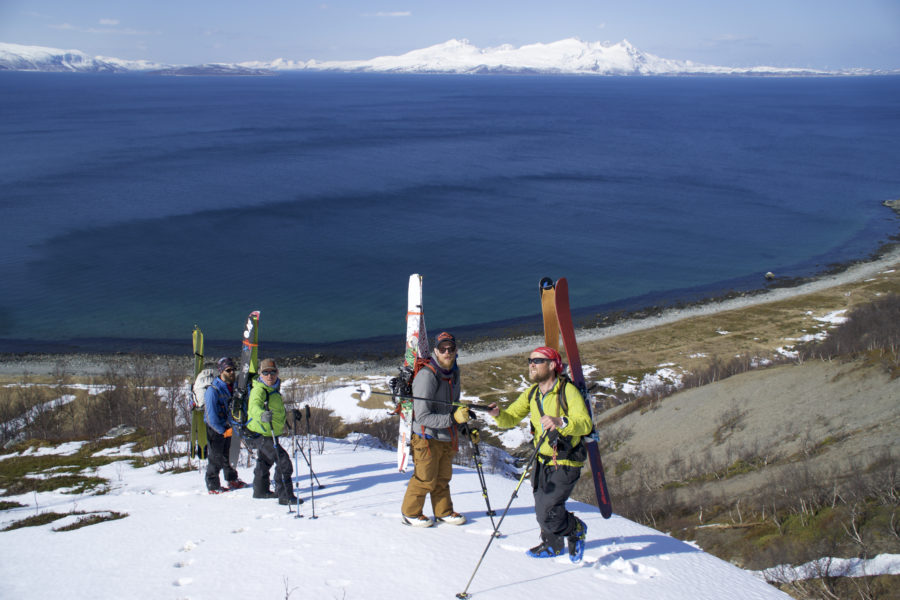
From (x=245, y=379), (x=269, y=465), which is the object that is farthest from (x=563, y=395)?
(x=245, y=379)

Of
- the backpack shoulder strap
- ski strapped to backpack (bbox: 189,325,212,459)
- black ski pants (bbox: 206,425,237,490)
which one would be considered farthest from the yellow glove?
ski strapped to backpack (bbox: 189,325,212,459)

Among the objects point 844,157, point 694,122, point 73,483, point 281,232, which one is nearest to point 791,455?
point 73,483

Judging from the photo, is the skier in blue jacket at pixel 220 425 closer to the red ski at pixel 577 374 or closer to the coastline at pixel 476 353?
the red ski at pixel 577 374

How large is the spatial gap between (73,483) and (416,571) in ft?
28.1

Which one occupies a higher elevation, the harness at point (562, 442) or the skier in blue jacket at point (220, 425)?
the harness at point (562, 442)

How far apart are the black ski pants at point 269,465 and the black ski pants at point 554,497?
13.1ft

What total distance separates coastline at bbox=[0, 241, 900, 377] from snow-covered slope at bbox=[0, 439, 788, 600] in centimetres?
2616

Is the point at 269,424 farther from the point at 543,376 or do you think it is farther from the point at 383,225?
the point at 383,225

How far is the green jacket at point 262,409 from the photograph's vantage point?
880 cm

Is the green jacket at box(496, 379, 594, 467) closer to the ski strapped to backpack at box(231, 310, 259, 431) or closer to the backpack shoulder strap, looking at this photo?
the backpack shoulder strap

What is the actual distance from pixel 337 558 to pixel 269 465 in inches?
117

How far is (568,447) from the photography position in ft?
21.2

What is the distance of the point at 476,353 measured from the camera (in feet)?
124

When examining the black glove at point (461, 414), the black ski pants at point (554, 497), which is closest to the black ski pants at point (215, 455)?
the black glove at point (461, 414)
